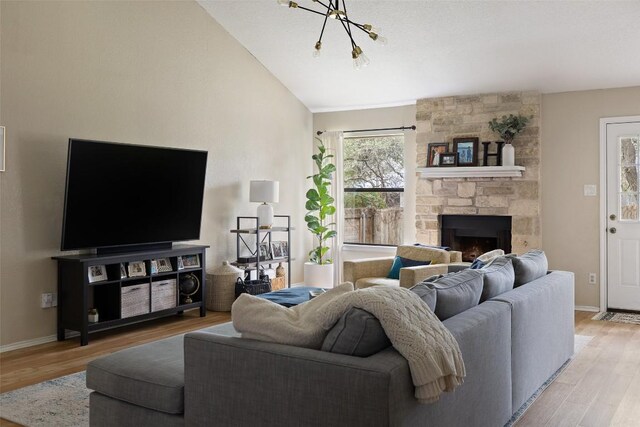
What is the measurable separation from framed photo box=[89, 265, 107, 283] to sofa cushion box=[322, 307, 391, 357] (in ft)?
11.1

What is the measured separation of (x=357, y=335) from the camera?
209 centimetres

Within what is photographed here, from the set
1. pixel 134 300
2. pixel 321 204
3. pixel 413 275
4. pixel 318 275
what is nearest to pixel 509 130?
pixel 413 275

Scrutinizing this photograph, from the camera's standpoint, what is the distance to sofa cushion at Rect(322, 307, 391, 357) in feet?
6.86

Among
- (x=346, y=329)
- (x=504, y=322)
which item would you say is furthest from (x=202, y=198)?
(x=346, y=329)

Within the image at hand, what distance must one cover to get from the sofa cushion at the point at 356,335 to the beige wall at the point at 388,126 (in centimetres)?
537

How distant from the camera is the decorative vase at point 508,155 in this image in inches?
257

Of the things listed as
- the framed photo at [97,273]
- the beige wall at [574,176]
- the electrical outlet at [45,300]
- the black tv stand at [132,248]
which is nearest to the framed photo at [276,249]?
the black tv stand at [132,248]

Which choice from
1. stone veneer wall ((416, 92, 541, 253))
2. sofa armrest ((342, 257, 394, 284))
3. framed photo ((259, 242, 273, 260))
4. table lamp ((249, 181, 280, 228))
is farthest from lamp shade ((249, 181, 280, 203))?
stone veneer wall ((416, 92, 541, 253))

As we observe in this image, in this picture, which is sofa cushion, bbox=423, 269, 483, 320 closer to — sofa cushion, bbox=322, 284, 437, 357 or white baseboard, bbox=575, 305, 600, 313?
sofa cushion, bbox=322, 284, 437, 357

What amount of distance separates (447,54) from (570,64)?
1209mm

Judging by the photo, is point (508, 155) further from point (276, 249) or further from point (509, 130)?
point (276, 249)

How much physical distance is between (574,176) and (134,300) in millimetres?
4737

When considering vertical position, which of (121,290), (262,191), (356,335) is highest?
(262,191)

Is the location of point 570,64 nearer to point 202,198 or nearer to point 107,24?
point 202,198
